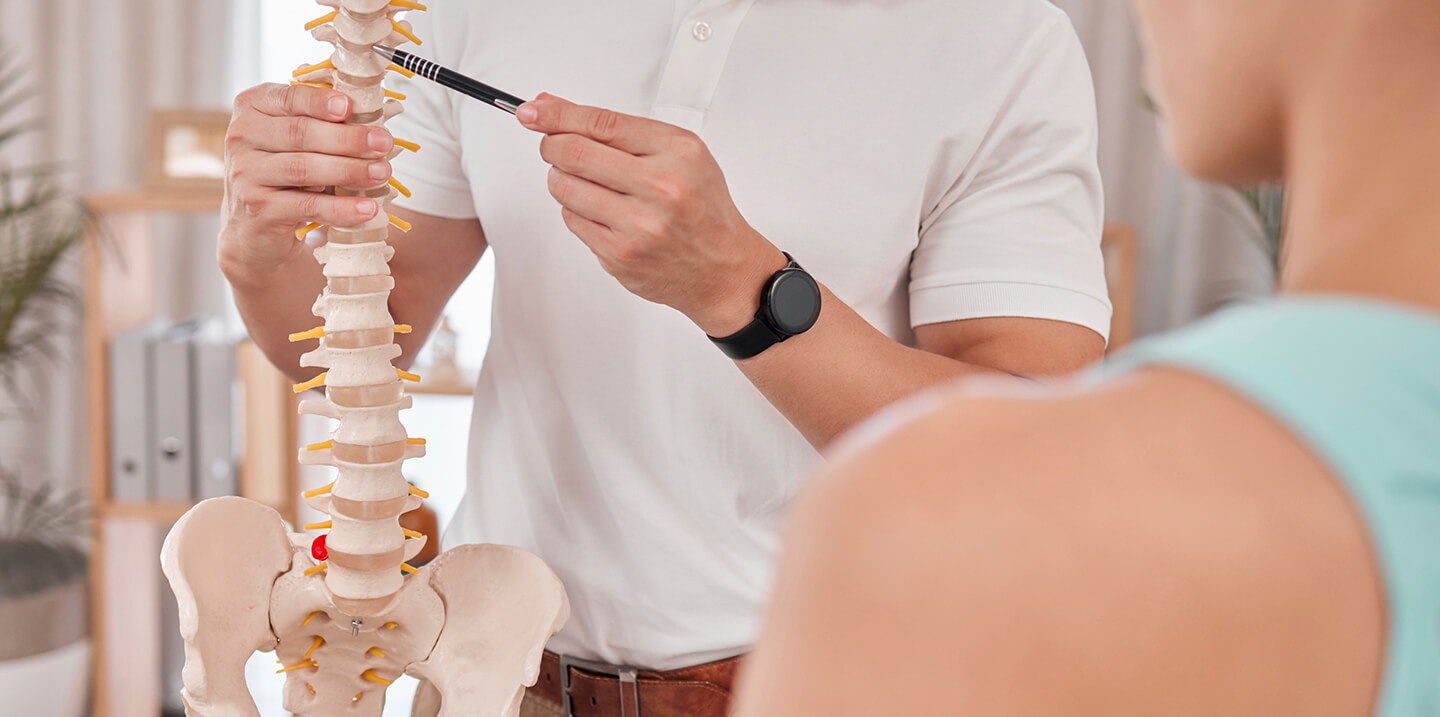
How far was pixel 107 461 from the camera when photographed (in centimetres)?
247

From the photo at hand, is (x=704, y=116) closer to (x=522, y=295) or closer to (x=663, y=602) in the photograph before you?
(x=522, y=295)

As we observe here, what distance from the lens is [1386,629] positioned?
0.98 ft

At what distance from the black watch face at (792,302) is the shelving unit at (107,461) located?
1740mm

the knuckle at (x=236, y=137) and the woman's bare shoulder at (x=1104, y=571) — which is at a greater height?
the knuckle at (x=236, y=137)

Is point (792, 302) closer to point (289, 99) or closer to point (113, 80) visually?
→ point (289, 99)

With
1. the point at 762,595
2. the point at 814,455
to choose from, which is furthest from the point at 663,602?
the point at 814,455

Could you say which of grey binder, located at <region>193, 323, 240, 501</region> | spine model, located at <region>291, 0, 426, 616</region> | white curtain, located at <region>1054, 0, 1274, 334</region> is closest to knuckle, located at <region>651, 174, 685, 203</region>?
spine model, located at <region>291, 0, 426, 616</region>

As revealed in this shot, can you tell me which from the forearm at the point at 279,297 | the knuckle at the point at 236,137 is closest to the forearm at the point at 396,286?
the forearm at the point at 279,297

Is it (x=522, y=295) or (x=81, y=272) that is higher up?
(x=522, y=295)

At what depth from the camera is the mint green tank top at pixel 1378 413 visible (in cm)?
29

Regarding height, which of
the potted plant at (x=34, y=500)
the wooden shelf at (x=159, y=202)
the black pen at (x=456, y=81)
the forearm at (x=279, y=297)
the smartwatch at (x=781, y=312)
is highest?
the black pen at (x=456, y=81)

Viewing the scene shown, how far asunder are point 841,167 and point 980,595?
0.82 meters

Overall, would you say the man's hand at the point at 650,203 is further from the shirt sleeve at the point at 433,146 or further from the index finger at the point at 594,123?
the shirt sleeve at the point at 433,146

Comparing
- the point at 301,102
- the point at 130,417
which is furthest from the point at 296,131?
the point at 130,417
